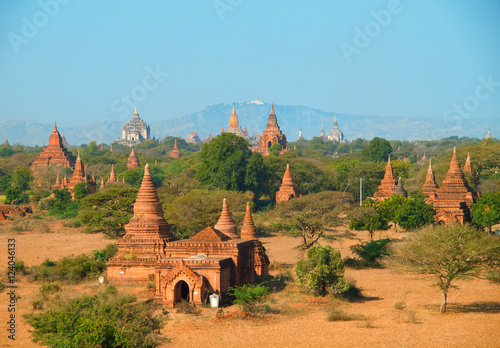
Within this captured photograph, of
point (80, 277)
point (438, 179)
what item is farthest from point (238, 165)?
point (80, 277)

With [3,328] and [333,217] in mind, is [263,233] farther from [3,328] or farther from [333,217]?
[3,328]

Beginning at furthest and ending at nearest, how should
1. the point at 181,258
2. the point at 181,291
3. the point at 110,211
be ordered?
the point at 110,211, the point at 181,258, the point at 181,291

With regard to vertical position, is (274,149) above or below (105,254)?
above

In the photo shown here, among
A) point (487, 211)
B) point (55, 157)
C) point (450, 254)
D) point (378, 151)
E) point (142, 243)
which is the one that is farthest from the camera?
point (378, 151)

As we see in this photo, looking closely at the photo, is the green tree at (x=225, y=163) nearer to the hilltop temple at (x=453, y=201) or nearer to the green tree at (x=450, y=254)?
the hilltop temple at (x=453, y=201)

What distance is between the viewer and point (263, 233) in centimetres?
4888

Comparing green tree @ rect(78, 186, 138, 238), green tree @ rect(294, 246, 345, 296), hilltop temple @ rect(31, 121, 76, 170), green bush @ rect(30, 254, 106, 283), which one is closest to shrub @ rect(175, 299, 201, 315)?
green tree @ rect(294, 246, 345, 296)

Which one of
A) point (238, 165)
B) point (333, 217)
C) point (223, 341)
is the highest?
point (238, 165)

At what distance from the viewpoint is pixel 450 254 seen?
23266 millimetres

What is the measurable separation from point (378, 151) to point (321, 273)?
70.8 metres

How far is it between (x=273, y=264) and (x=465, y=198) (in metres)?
15.5

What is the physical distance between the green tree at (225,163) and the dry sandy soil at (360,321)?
3063 cm

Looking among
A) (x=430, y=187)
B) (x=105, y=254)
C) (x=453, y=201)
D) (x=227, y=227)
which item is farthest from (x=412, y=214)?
(x=105, y=254)

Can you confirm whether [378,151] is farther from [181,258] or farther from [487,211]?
[181,258]
